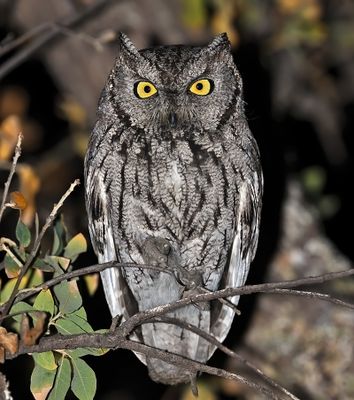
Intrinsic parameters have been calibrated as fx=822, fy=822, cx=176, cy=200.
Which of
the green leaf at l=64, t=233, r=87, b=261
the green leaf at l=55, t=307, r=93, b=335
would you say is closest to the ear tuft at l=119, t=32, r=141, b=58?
the green leaf at l=64, t=233, r=87, b=261

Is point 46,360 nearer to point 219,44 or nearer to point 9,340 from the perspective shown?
point 9,340

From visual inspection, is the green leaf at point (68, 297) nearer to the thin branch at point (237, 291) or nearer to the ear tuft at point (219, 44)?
the thin branch at point (237, 291)

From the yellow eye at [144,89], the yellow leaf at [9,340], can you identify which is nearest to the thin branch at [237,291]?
the yellow leaf at [9,340]

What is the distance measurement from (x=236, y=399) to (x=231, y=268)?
4.42 feet

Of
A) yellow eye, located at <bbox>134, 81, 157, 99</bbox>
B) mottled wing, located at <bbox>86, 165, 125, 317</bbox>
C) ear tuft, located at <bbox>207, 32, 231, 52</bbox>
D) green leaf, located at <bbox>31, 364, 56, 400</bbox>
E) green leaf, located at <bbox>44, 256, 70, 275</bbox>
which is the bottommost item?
green leaf, located at <bbox>31, 364, 56, 400</bbox>

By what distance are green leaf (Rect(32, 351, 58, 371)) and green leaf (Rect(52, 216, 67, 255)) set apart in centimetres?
38

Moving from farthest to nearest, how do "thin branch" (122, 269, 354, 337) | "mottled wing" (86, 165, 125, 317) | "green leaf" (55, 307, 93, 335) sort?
"mottled wing" (86, 165, 125, 317) < "green leaf" (55, 307, 93, 335) < "thin branch" (122, 269, 354, 337)

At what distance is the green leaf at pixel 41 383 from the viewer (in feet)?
6.89

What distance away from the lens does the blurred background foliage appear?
359cm

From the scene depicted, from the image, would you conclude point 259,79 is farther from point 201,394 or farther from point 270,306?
point 201,394

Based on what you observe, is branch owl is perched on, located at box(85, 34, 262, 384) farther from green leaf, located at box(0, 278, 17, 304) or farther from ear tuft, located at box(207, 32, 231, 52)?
green leaf, located at box(0, 278, 17, 304)

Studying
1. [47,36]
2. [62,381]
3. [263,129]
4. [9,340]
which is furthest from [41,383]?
[263,129]

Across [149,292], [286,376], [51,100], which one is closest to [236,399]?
[286,376]

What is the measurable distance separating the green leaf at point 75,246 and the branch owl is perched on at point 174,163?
1.48 feet
